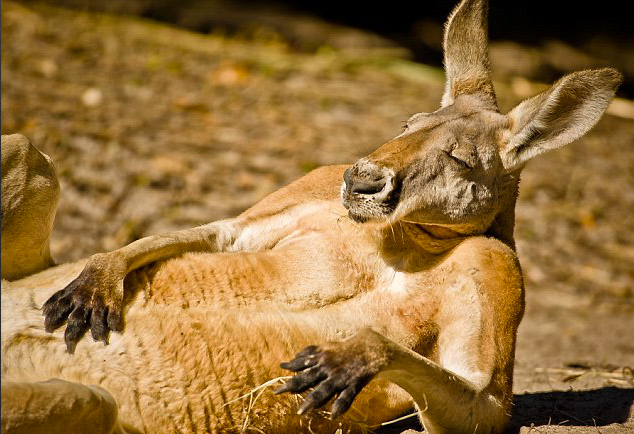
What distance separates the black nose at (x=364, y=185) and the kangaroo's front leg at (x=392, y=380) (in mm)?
724

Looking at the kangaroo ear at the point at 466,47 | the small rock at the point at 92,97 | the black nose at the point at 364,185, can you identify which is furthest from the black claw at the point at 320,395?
the small rock at the point at 92,97

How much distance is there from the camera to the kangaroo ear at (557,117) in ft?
12.8

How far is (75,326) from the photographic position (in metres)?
3.25

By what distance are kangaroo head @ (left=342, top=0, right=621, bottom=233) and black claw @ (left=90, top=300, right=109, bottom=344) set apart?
1072mm

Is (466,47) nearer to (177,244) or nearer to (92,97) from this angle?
(177,244)

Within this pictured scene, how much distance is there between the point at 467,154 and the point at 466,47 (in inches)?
33.6

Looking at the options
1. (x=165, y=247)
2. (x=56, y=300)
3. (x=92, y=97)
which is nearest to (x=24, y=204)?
(x=56, y=300)

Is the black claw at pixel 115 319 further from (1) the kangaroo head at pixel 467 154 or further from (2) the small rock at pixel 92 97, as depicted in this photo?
(2) the small rock at pixel 92 97

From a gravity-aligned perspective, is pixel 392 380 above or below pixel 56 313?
above

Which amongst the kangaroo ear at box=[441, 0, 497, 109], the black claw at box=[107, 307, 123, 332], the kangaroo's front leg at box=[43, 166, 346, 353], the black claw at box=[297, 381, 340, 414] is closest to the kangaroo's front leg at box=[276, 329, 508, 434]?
the black claw at box=[297, 381, 340, 414]

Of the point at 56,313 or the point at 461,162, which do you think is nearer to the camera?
the point at 56,313

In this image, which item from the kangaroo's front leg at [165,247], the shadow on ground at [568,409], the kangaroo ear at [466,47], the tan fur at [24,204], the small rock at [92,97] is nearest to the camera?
the kangaroo's front leg at [165,247]

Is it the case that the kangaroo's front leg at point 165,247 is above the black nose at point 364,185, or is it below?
below

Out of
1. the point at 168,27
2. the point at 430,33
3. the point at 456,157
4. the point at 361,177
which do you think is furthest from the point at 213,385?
the point at 430,33
